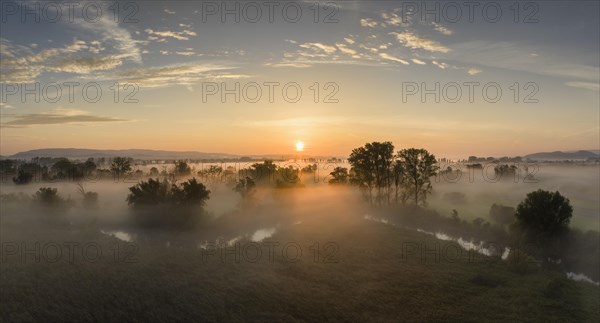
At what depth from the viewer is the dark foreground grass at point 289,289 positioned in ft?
104

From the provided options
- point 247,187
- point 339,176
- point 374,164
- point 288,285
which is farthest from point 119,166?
point 288,285

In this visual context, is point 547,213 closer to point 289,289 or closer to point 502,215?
point 502,215

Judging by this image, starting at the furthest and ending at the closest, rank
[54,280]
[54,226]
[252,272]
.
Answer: [54,226] → [252,272] → [54,280]

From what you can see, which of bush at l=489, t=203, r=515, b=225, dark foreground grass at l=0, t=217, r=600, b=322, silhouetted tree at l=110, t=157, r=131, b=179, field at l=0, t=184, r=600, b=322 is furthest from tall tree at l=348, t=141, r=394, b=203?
silhouetted tree at l=110, t=157, r=131, b=179

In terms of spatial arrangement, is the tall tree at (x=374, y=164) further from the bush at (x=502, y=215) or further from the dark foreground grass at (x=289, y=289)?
the dark foreground grass at (x=289, y=289)

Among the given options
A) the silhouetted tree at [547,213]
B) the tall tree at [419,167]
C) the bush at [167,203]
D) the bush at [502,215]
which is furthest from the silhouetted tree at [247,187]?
the silhouetted tree at [547,213]

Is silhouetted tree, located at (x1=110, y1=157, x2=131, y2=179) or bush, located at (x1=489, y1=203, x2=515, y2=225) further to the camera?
silhouetted tree, located at (x1=110, y1=157, x2=131, y2=179)

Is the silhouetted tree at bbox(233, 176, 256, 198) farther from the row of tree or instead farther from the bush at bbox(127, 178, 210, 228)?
the row of tree

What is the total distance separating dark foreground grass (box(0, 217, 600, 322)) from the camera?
3159cm

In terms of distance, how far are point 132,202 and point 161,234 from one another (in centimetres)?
1603

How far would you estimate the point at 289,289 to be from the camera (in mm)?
36625

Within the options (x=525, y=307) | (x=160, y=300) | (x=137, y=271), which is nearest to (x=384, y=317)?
(x=525, y=307)

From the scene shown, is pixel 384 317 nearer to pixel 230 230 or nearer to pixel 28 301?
pixel 28 301

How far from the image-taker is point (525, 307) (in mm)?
33219
